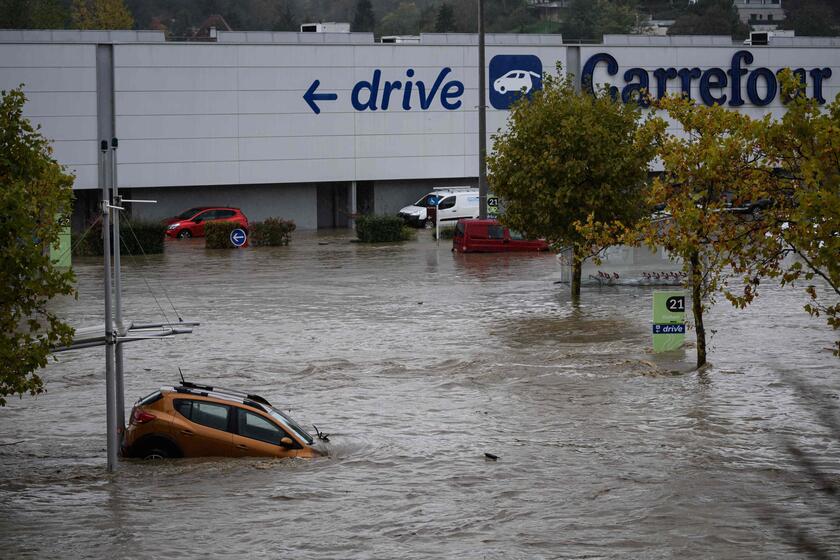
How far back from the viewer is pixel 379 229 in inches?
1953

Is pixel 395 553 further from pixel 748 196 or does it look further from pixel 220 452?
pixel 748 196

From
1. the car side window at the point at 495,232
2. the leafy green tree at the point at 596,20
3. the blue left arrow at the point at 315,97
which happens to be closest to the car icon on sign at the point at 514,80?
the blue left arrow at the point at 315,97

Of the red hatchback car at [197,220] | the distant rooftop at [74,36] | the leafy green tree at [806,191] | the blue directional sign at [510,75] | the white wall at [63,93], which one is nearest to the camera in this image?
the leafy green tree at [806,191]

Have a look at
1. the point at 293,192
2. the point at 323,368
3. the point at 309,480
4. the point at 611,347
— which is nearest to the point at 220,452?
the point at 309,480

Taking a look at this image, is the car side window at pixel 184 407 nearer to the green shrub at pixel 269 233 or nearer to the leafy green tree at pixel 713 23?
the green shrub at pixel 269 233

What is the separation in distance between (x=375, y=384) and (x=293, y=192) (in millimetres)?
39085

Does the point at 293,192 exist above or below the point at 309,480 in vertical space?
above

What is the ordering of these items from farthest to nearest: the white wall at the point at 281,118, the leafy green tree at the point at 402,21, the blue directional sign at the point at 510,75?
the leafy green tree at the point at 402,21, the blue directional sign at the point at 510,75, the white wall at the point at 281,118

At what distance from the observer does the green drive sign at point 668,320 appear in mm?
23578

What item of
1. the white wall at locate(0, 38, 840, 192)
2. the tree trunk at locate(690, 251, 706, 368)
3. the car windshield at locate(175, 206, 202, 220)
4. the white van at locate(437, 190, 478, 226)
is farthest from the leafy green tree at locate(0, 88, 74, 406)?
the white wall at locate(0, 38, 840, 192)

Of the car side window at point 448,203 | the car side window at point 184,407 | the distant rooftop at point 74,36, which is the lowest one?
the car side window at point 184,407

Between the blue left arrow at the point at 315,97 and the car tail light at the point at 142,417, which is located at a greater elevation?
the blue left arrow at the point at 315,97

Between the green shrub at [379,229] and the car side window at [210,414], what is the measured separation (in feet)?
112

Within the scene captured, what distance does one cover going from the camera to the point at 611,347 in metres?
24.7
